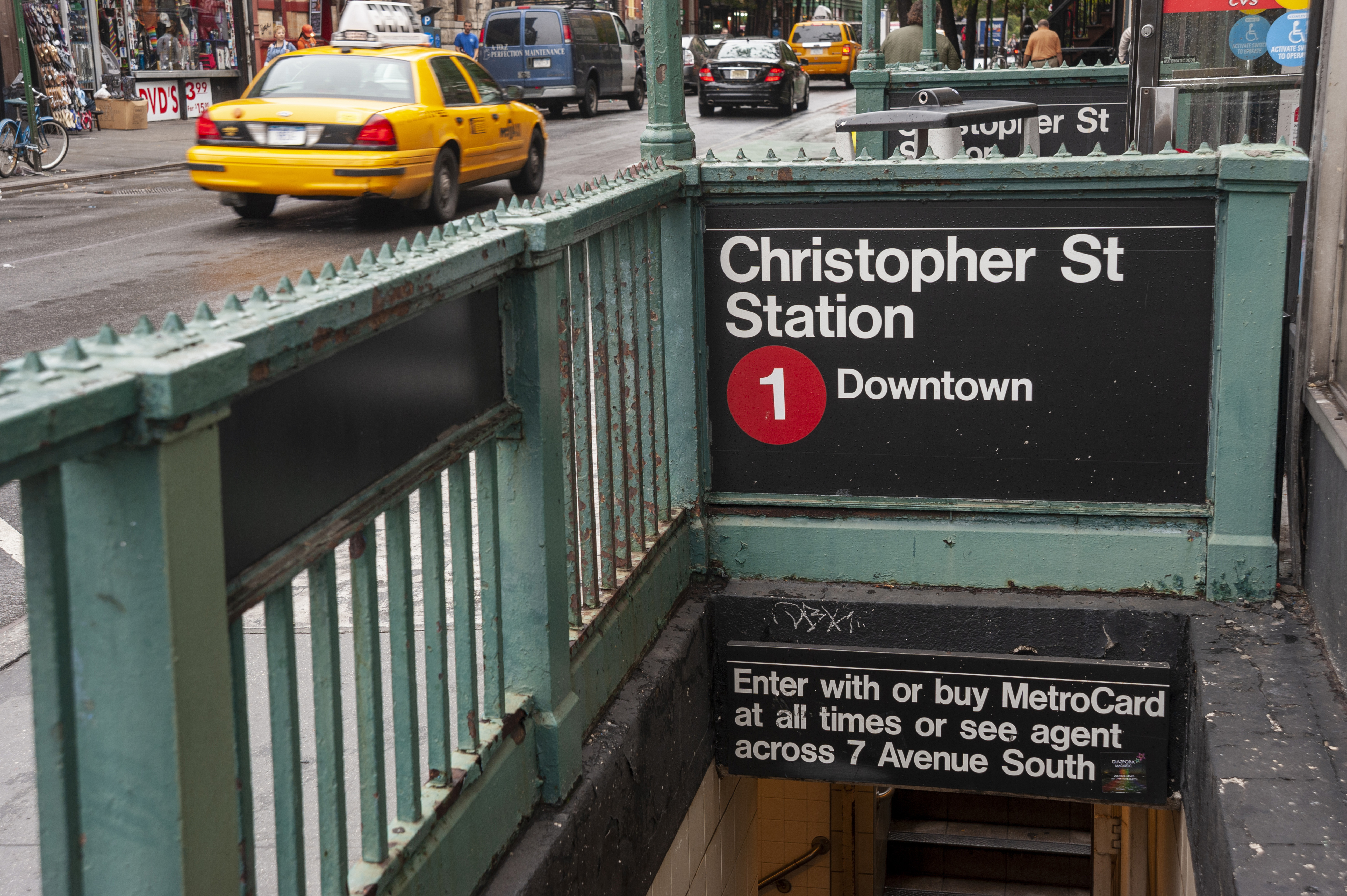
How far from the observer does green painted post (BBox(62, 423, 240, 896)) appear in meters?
1.70

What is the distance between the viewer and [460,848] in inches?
112

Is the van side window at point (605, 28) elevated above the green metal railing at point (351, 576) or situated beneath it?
elevated above

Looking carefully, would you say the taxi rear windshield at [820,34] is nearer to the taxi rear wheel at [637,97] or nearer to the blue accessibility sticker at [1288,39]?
the taxi rear wheel at [637,97]

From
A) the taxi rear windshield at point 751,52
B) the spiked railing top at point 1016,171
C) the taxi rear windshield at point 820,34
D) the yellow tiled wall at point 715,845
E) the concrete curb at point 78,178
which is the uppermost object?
the taxi rear windshield at point 820,34

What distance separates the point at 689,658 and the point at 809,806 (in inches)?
232

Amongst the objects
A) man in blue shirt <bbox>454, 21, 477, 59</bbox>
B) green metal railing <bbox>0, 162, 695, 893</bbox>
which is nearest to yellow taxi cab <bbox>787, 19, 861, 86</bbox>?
man in blue shirt <bbox>454, 21, 477, 59</bbox>

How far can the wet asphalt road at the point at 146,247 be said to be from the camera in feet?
33.9

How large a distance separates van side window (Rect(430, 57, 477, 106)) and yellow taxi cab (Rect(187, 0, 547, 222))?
2 centimetres

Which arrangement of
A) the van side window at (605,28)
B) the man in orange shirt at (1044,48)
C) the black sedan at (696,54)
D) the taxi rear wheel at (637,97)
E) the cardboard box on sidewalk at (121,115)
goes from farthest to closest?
the black sedan at (696,54) < the taxi rear wheel at (637,97) < the van side window at (605,28) < the cardboard box on sidewalk at (121,115) < the man in orange shirt at (1044,48)

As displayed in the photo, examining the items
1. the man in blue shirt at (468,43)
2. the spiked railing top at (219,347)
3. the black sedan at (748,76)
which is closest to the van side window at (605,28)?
the black sedan at (748,76)

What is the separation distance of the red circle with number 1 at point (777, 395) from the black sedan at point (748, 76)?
90.3 feet

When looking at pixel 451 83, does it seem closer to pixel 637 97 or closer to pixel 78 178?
pixel 78 178

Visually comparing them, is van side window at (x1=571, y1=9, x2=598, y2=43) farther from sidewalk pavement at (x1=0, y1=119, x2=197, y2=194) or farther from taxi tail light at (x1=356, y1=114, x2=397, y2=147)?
taxi tail light at (x1=356, y1=114, x2=397, y2=147)

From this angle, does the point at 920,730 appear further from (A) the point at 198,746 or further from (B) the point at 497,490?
(A) the point at 198,746
